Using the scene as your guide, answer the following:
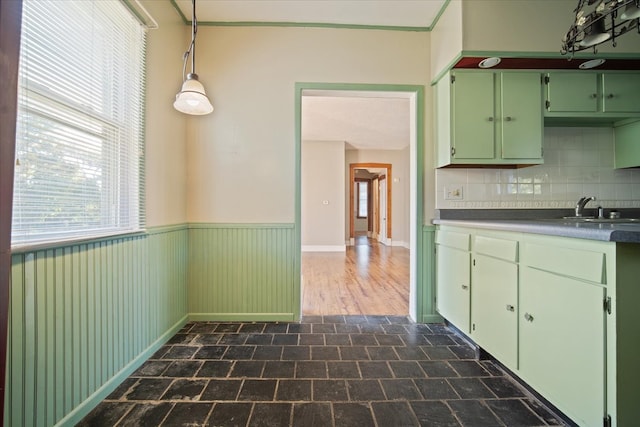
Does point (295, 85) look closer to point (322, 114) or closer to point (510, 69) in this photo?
Answer: point (510, 69)

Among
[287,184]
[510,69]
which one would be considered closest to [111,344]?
[287,184]

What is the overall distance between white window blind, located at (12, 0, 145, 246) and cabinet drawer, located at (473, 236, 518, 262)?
7.28 feet

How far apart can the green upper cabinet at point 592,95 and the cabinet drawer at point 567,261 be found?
1.39m

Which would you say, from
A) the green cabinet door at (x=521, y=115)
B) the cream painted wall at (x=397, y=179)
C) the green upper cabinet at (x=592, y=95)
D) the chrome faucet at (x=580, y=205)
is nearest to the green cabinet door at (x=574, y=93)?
the green upper cabinet at (x=592, y=95)

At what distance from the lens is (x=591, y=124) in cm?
244

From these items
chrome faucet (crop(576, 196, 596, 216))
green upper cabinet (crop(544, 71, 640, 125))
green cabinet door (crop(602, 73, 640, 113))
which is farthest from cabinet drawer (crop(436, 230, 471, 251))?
green cabinet door (crop(602, 73, 640, 113))

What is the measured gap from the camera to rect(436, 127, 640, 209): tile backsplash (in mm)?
2480

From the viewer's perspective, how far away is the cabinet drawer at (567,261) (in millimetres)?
1142

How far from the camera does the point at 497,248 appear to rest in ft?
5.76

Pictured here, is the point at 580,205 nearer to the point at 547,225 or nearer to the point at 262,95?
the point at 547,225

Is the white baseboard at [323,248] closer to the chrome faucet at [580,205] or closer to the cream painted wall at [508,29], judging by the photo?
the chrome faucet at [580,205]

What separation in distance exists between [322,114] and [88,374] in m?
4.67

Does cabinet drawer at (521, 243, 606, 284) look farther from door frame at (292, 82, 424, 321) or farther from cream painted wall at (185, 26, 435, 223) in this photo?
cream painted wall at (185, 26, 435, 223)

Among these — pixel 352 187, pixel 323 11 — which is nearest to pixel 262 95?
pixel 323 11
